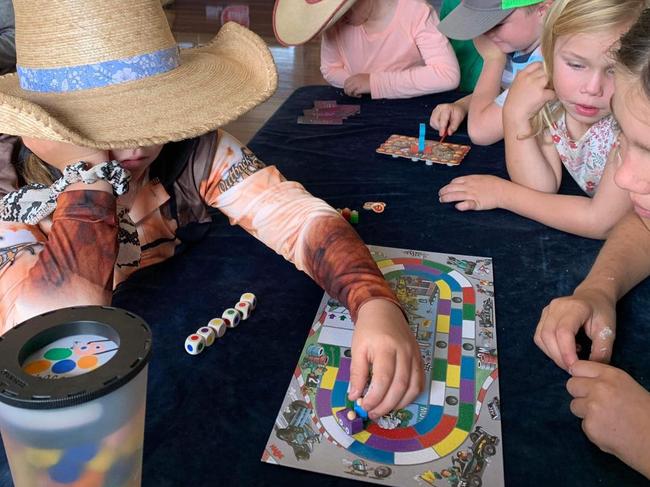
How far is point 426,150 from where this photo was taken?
50.4 inches

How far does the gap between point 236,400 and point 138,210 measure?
0.37 metres

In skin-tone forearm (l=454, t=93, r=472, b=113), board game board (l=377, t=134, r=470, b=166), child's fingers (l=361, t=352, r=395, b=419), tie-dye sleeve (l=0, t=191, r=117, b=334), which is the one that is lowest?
board game board (l=377, t=134, r=470, b=166)

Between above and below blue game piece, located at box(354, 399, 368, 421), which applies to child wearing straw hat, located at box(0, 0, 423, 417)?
above

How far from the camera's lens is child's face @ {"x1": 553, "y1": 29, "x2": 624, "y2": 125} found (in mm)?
937

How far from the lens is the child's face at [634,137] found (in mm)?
703

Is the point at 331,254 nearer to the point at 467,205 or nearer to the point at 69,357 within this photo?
the point at 467,205

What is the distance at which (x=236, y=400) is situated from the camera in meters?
0.63

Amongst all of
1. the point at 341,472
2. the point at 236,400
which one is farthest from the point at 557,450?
the point at 236,400

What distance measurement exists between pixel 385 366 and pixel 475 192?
544 mm

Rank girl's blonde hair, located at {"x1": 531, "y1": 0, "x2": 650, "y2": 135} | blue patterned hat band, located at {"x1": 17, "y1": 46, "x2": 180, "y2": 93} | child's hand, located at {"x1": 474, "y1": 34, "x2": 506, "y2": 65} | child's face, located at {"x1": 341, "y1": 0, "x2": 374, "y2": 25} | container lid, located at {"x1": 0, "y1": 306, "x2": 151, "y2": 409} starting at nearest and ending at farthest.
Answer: container lid, located at {"x1": 0, "y1": 306, "x2": 151, "y2": 409}
blue patterned hat band, located at {"x1": 17, "y1": 46, "x2": 180, "y2": 93}
girl's blonde hair, located at {"x1": 531, "y1": 0, "x2": 650, "y2": 135}
child's hand, located at {"x1": 474, "y1": 34, "x2": 506, "y2": 65}
child's face, located at {"x1": 341, "y1": 0, "x2": 374, "y2": 25}

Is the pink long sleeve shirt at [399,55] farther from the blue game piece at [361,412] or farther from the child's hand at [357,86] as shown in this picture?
the blue game piece at [361,412]

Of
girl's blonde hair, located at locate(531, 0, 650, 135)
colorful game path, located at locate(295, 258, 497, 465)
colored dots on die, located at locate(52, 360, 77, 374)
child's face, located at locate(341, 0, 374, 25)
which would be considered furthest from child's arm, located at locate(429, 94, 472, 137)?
colored dots on die, located at locate(52, 360, 77, 374)

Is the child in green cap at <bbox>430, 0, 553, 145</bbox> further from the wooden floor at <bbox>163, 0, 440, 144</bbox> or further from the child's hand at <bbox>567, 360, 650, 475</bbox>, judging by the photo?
the wooden floor at <bbox>163, 0, 440, 144</bbox>

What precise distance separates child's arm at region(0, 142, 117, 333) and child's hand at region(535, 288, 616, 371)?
1.72 feet
